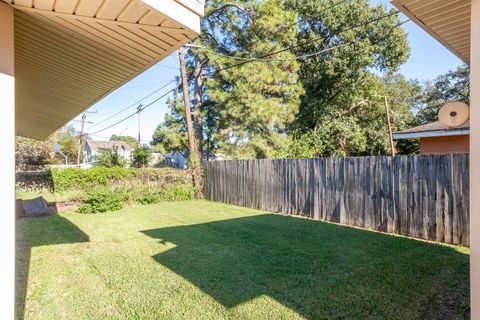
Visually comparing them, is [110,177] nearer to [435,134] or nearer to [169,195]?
[169,195]

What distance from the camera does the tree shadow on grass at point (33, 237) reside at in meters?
3.55

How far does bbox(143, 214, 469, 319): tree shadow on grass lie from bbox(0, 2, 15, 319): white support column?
2.01 m

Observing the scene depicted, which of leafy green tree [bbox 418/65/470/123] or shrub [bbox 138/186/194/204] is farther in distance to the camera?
leafy green tree [bbox 418/65/470/123]

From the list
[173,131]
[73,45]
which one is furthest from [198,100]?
[73,45]

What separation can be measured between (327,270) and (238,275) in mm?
1170

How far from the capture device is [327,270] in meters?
3.96

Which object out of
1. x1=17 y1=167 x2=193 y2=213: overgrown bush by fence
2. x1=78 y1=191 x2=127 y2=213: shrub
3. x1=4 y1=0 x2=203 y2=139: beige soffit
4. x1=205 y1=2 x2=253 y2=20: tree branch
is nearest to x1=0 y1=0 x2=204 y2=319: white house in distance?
x1=4 y1=0 x2=203 y2=139: beige soffit

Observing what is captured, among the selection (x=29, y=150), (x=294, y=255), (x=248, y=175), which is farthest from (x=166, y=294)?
(x=29, y=150)

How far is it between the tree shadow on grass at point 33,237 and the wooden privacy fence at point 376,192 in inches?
206

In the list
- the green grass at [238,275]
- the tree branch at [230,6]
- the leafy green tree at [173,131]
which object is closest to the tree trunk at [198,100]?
the leafy green tree at [173,131]

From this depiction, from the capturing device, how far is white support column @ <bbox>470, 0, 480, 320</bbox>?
5.19 ft

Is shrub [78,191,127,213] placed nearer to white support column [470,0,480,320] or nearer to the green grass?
the green grass

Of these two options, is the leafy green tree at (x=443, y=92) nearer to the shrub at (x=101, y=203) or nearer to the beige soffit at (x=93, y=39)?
the shrub at (x=101, y=203)

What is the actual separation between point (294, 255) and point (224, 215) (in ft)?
13.4
